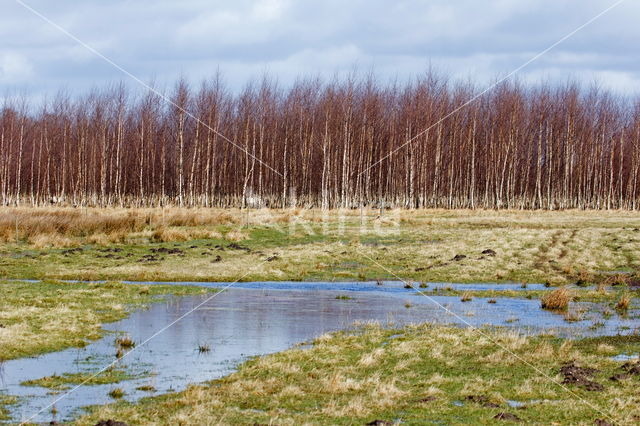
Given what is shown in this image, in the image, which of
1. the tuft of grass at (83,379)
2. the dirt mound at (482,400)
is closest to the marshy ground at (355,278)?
the dirt mound at (482,400)

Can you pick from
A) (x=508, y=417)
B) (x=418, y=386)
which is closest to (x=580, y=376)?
(x=418, y=386)

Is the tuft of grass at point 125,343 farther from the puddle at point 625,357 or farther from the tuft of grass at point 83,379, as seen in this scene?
the puddle at point 625,357

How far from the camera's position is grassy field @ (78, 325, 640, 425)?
12195 millimetres

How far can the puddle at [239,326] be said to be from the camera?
1432cm

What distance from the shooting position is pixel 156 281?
3278 centimetres

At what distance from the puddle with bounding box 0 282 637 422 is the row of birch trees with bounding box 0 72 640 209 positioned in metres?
58.6

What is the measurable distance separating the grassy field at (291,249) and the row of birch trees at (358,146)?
35.4 meters

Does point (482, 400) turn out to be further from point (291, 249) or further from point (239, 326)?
point (291, 249)

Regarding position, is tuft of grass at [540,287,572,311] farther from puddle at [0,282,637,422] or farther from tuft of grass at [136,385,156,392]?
tuft of grass at [136,385,156,392]

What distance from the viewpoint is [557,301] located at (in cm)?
2567

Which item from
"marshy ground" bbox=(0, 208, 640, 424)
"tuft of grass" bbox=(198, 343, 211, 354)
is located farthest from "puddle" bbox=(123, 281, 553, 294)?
"tuft of grass" bbox=(198, 343, 211, 354)

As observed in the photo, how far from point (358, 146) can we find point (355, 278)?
210 ft

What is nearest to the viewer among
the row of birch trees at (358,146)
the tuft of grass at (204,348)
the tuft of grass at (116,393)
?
the tuft of grass at (116,393)

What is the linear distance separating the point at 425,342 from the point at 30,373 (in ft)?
31.9
